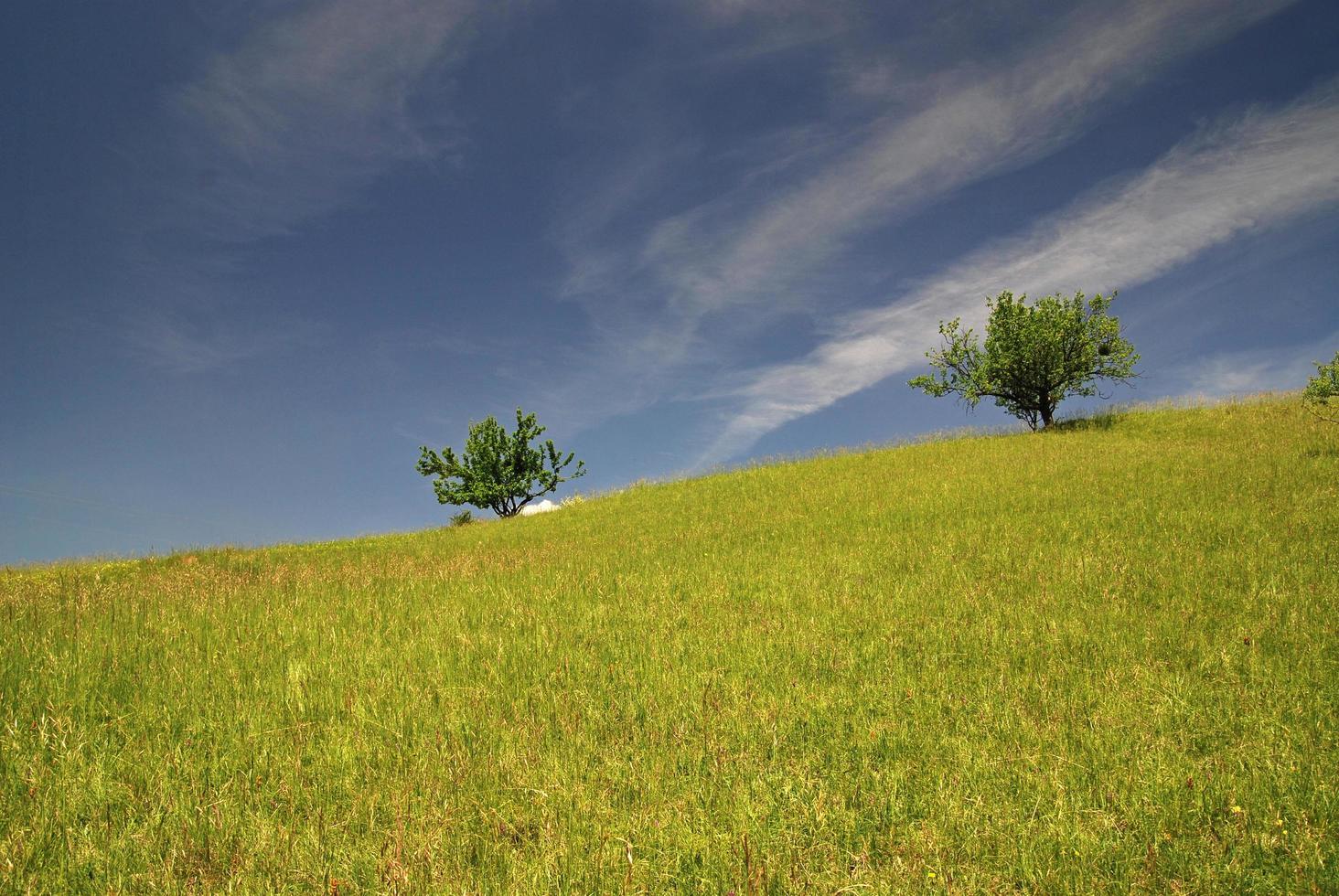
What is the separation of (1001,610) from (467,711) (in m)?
6.05

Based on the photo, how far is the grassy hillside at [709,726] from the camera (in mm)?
3242

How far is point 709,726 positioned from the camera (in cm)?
467

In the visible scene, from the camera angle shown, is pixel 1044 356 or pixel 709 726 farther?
pixel 1044 356

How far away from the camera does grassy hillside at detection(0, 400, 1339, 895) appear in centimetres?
324

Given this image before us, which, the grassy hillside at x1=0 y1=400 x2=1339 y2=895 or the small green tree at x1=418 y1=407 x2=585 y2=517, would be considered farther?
the small green tree at x1=418 y1=407 x2=585 y2=517

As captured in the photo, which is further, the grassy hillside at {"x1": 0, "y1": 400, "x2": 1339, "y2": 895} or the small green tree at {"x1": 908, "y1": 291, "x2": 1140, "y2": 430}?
the small green tree at {"x1": 908, "y1": 291, "x2": 1140, "y2": 430}

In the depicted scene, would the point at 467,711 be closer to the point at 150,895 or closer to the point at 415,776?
the point at 415,776

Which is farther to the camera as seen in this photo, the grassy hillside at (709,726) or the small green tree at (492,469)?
the small green tree at (492,469)

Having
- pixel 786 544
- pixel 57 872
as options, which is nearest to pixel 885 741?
pixel 57 872

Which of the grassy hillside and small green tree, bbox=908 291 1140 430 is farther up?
small green tree, bbox=908 291 1140 430

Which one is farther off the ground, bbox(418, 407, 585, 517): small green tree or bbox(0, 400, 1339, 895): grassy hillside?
bbox(418, 407, 585, 517): small green tree

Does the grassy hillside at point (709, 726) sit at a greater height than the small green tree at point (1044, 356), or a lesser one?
lesser

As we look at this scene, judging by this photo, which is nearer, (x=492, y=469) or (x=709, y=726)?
(x=709, y=726)

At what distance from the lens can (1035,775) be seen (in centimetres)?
394
